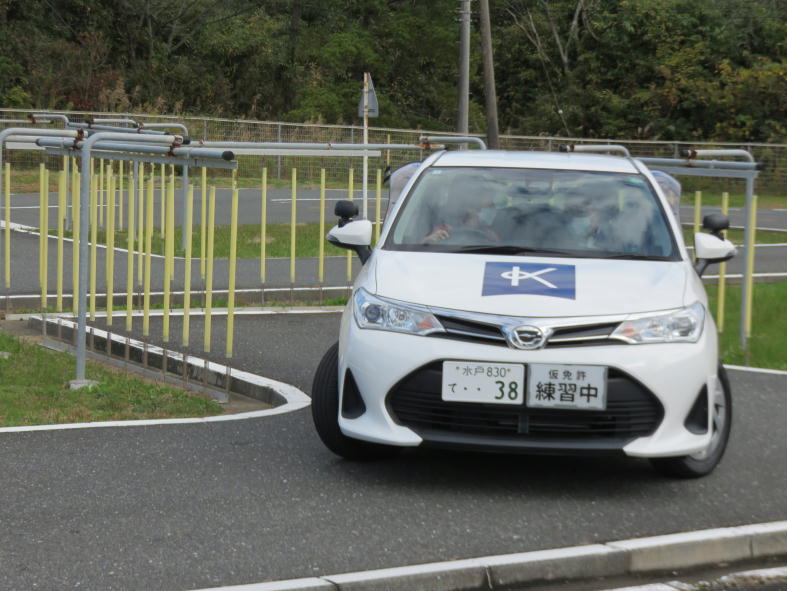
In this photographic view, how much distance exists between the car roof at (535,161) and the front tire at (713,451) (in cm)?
133

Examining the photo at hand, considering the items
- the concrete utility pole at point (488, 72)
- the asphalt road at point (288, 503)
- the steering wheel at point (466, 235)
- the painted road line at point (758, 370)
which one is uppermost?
the concrete utility pole at point (488, 72)

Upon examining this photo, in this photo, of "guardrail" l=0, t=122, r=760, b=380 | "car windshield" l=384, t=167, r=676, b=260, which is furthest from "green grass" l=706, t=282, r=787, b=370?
"car windshield" l=384, t=167, r=676, b=260

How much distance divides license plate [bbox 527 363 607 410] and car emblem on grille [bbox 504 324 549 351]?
0.09 meters

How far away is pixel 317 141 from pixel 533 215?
29.2 metres

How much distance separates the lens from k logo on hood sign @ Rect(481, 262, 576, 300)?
243 inches

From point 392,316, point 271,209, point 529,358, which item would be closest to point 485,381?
point 529,358

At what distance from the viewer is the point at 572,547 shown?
17.5 ft

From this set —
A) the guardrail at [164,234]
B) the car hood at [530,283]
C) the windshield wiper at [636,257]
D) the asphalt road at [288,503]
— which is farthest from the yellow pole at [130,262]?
the windshield wiper at [636,257]

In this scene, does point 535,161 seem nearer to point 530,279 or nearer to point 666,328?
point 530,279

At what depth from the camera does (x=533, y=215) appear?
709 cm

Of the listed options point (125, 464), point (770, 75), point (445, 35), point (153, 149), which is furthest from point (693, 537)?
point (445, 35)

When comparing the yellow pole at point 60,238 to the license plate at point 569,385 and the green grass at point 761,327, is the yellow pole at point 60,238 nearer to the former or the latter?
the green grass at point 761,327

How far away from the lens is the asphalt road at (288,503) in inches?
202

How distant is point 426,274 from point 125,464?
1.73 m
